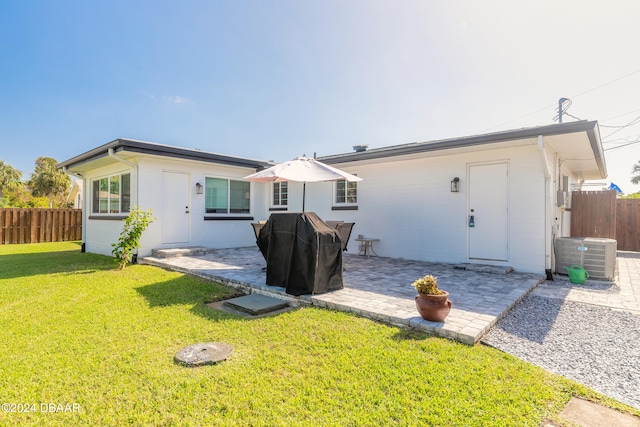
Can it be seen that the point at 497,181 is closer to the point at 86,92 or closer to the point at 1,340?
the point at 1,340

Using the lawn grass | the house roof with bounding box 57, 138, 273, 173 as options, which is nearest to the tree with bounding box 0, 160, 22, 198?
the house roof with bounding box 57, 138, 273, 173

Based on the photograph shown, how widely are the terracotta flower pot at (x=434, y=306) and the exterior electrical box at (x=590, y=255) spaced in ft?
14.8

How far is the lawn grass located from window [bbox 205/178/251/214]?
5843 mm

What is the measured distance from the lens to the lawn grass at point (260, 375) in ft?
6.38

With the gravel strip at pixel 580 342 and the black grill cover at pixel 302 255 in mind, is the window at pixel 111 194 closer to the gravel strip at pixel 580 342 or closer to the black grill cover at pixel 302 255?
the black grill cover at pixel 302 255

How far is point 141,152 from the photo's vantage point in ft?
24.3

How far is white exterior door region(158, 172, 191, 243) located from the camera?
335 inches

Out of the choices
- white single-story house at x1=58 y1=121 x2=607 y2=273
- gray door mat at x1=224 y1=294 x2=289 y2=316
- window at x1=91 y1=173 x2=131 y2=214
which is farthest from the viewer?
window at x1=91 y1=173 x2=131 y2=214

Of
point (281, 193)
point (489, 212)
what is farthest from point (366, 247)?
point (281, 193)

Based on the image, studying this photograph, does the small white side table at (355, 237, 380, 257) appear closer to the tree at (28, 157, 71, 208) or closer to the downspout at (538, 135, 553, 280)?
the downspout at (538, 135, 553, 280)

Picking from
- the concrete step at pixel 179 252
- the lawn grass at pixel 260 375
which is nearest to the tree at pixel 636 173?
the lawn grass at pixel 260 375

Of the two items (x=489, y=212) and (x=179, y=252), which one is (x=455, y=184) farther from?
(x=179, y=252)

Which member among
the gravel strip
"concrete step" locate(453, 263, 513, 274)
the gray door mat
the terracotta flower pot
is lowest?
the gravel strip

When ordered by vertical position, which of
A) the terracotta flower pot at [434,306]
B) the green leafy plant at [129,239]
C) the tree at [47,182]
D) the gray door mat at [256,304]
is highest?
the tree at [47,182]
